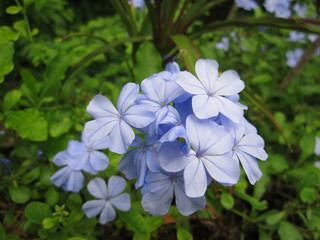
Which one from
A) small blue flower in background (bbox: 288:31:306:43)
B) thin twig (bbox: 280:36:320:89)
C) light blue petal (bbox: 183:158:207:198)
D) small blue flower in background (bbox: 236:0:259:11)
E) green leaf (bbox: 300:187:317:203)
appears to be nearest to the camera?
light blue petal (bbox: 183:158:207:198)

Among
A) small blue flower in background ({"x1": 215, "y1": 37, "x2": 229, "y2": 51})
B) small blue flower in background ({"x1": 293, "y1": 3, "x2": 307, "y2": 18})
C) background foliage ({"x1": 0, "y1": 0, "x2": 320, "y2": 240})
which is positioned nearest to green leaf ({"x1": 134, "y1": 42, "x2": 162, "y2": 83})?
background foliage ({"x1": 0, "y1": 0, "x2": 320, "y2": 240})

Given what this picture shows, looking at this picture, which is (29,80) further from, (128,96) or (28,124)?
(128,96)

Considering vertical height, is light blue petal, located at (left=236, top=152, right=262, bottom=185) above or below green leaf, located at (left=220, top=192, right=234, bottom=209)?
above

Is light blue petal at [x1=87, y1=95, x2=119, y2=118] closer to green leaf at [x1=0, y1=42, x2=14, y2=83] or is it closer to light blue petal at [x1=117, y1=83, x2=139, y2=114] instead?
light blue petal at [x1=117, y1=83, x2=139, y2=114]

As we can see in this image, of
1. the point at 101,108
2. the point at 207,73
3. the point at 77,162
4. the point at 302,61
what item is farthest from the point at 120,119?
the point at 302,61

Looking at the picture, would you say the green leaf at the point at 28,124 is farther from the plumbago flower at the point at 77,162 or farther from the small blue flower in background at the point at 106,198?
the small blue flower in background at the point at 106,198

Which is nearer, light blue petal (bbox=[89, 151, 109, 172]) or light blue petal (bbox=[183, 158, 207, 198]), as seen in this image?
light blue petal (bbox=[183, 158, 207, 198])
